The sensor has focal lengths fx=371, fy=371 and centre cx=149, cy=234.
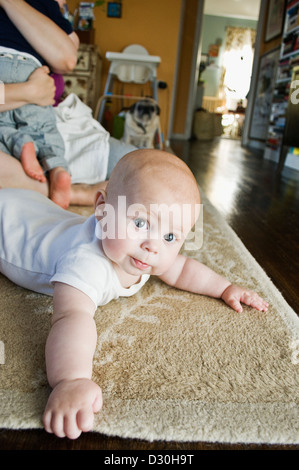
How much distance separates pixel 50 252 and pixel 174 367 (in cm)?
26

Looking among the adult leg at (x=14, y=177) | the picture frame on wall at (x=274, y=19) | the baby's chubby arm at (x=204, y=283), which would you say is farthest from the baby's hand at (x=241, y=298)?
the picture frame on wall at (x=274, y=19)

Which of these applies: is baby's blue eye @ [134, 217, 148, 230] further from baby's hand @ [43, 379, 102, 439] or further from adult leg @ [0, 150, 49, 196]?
adult leg @ [0, 150, 49, 196]

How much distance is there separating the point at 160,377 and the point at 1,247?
37cm

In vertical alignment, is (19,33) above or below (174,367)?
above

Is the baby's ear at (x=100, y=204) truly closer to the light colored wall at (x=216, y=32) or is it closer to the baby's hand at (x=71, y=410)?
the baby's hand at (x=71, y=410)

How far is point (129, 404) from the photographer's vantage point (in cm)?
40

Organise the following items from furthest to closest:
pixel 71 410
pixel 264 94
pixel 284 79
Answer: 1. pixel 264 94
2. pixel 284 79
3. pixel 71 410

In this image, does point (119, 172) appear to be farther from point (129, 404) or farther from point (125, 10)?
point (125, 10)

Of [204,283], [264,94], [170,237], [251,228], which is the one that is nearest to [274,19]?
[264,94]

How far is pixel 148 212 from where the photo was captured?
19.3 inches

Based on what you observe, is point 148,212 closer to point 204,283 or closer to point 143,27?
point 204,283

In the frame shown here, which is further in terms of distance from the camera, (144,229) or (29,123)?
(29,123)

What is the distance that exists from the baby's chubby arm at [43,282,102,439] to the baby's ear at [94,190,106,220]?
4.6 inches

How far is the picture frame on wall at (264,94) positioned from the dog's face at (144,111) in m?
1.90
